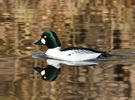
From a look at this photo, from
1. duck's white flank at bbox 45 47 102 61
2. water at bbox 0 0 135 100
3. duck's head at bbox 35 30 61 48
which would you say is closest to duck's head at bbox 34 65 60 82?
water at bbox 0 0 135 100

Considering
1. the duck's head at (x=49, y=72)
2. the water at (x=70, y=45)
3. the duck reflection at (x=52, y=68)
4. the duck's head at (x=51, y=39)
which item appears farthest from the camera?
the duck's head at (x=51, y=39)

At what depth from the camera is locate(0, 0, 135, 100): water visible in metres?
7.54

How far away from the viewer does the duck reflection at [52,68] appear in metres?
8.57

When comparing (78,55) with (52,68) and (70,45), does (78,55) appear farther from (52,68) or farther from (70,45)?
(70,45)

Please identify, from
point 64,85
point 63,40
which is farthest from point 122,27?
point 64,85

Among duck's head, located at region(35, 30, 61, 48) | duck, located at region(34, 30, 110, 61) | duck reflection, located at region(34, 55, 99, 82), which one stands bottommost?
duck reflection, located at region(34, 55, 99, 82)

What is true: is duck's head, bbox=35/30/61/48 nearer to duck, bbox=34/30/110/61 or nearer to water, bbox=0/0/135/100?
duck, bbox=34/30/110/61

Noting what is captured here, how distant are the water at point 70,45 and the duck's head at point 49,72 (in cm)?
10

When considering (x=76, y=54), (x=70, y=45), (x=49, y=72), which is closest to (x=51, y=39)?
(x=76, y=54)

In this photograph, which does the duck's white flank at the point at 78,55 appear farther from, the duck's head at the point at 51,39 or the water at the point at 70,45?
the duck's head at the point at 51,39

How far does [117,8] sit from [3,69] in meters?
9.55

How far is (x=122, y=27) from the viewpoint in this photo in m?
14.0

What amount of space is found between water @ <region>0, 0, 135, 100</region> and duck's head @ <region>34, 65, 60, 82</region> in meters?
0.10

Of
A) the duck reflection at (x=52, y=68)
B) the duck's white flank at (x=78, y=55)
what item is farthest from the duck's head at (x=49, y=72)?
the duck's white flank at (x=78, y=55)
